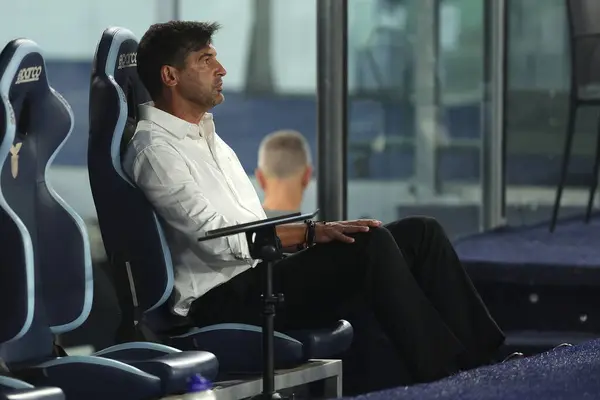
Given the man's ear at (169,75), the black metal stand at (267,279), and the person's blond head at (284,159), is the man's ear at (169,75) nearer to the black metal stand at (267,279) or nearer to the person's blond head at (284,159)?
the black metal stand at (267,279)

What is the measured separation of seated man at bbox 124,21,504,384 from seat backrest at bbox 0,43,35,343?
1.84 ft

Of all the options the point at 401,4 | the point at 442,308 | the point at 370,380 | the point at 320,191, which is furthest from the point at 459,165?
the point at 442,308

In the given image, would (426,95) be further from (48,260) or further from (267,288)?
(48,260)

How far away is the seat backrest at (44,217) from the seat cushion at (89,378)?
2.7 inches

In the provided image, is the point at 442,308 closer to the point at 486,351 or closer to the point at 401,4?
the point at 486,351

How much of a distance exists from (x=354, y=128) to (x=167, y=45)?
227 cm

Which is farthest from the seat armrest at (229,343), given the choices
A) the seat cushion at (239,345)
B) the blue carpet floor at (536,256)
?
the blue carpet floor at (536,256)

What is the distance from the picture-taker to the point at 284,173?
4.62 metres

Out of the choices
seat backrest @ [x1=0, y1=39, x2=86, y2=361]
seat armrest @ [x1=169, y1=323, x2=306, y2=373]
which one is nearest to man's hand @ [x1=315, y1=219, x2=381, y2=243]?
seat armrest @ [x1=169, y1=323, x2=306, y2=373]

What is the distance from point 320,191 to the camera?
4531 millimetres

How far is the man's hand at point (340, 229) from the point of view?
292 centimetres

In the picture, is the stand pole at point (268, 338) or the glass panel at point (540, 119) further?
the glass panel at point (540, 119)

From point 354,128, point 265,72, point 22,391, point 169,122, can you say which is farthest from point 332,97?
point 22,391

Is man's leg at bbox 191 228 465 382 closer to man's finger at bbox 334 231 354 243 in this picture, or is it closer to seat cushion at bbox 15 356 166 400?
man's finger at bbox 334 231 354 243
